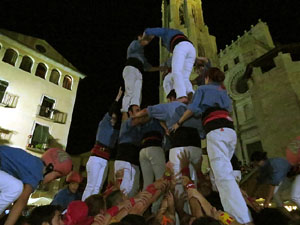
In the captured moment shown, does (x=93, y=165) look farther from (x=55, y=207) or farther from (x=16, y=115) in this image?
(x=16, y=115)

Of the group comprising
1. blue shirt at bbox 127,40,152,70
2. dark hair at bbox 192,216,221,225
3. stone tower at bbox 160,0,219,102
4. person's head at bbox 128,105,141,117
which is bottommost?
dark hair at bbox 192,216,221,225

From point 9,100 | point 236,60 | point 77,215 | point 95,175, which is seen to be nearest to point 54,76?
point 9,100

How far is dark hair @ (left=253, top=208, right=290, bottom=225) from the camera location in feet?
8.46

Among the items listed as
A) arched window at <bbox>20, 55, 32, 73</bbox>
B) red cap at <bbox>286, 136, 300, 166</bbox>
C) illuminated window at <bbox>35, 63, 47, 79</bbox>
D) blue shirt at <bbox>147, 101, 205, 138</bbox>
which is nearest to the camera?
red cap at <bbox>286, 136, 300, 166</bbox>

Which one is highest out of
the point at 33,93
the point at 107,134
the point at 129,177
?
the point at 33,93

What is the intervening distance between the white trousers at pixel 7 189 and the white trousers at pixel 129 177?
256 centimetres

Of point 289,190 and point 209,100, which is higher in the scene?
point 209,100

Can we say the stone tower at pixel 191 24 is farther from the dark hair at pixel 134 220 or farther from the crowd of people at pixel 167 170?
the dark hair at pixel 134 220

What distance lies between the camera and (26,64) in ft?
71.5

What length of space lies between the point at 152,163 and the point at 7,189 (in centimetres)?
289

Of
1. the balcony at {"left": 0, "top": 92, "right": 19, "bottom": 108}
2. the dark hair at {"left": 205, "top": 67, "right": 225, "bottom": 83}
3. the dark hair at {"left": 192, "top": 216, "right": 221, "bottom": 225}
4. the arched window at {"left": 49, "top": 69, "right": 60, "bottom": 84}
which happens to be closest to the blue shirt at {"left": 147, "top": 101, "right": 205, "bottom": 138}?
the dark hair at {"left": 205, "top": 67, "right": 225, "bottom": 83}

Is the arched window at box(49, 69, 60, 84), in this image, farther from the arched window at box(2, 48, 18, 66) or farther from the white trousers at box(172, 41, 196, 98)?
the white trousers at box(172, 41, 196, 98)

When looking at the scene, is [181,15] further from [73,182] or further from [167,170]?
[167,170]

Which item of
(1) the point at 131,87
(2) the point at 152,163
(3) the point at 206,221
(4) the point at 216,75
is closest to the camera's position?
(3) the point at 206,221
